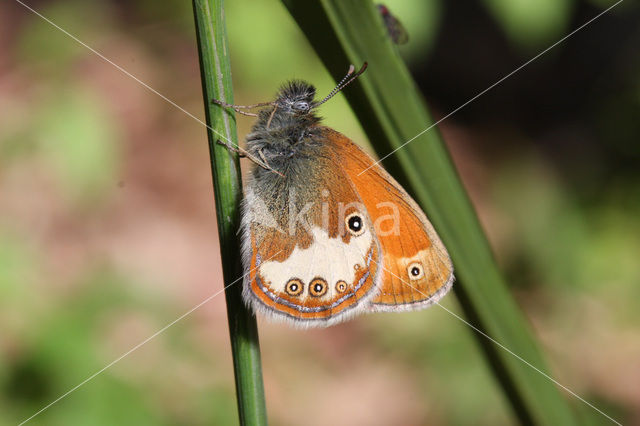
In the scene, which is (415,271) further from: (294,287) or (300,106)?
(300,106)

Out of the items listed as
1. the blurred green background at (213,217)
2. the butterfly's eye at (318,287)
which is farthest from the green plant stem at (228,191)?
the blurred green background at (213,217)

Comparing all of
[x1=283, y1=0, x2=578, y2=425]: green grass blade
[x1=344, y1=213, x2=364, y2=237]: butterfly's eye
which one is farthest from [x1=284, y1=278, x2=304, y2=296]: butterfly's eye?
[x1=283, y1=0, x2=578, y2=425]: green grass blade

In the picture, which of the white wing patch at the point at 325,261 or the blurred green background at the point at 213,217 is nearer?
the white wing patch at the point at 325,261

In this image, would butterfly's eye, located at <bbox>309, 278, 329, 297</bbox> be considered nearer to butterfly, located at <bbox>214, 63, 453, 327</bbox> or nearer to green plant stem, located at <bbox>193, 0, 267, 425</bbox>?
butterfly, located at <bbox>214, 63, 453, 327</bbox>

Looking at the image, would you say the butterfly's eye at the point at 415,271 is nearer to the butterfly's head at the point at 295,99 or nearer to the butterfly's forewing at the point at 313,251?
the butterfly's forewing at the point at 313,251

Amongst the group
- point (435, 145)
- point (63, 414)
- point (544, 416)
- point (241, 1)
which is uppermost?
point (241, 1)

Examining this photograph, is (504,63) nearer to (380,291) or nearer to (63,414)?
(380,291)

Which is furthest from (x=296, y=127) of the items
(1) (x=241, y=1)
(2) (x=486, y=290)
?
(1) (x=241, y=1)
